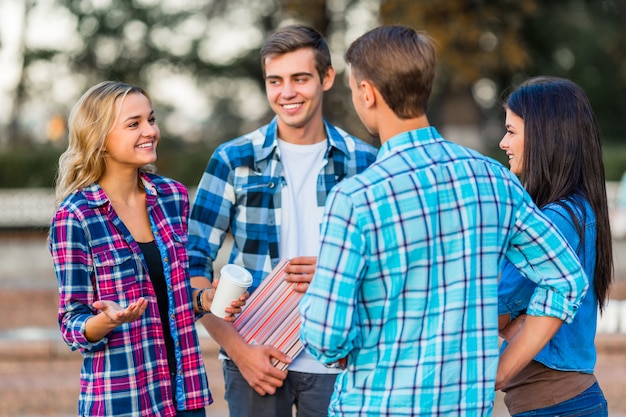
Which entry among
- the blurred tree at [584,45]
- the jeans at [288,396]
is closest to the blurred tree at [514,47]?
the blurred tree at [584,45]

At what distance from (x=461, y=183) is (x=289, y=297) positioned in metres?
0.93

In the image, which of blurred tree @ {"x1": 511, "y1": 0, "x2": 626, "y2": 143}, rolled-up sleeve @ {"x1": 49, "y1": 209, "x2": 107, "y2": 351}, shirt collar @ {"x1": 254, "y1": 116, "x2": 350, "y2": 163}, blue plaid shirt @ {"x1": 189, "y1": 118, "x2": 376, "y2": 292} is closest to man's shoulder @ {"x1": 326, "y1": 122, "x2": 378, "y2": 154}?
shirt collar @ {"x1": 254, "y1": 116, "x2": 350, "y2": 163}

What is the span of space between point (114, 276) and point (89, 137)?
454 mm

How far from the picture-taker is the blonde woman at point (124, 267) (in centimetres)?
250

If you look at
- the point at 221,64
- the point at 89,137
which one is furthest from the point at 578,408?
the point at 221,64

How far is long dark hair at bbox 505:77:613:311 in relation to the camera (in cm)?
242

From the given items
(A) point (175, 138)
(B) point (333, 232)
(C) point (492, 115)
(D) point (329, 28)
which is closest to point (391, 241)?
(B) point (333, 232)

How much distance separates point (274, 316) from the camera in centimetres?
280

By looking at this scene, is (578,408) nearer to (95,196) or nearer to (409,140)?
(409,140)

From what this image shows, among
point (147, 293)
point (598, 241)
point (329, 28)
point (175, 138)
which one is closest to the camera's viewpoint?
point (598, 241)

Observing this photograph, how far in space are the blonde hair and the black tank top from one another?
0.28m

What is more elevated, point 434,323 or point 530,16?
point 530,16

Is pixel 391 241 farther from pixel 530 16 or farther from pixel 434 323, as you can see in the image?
pixel 530 16

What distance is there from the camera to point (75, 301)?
248cm
